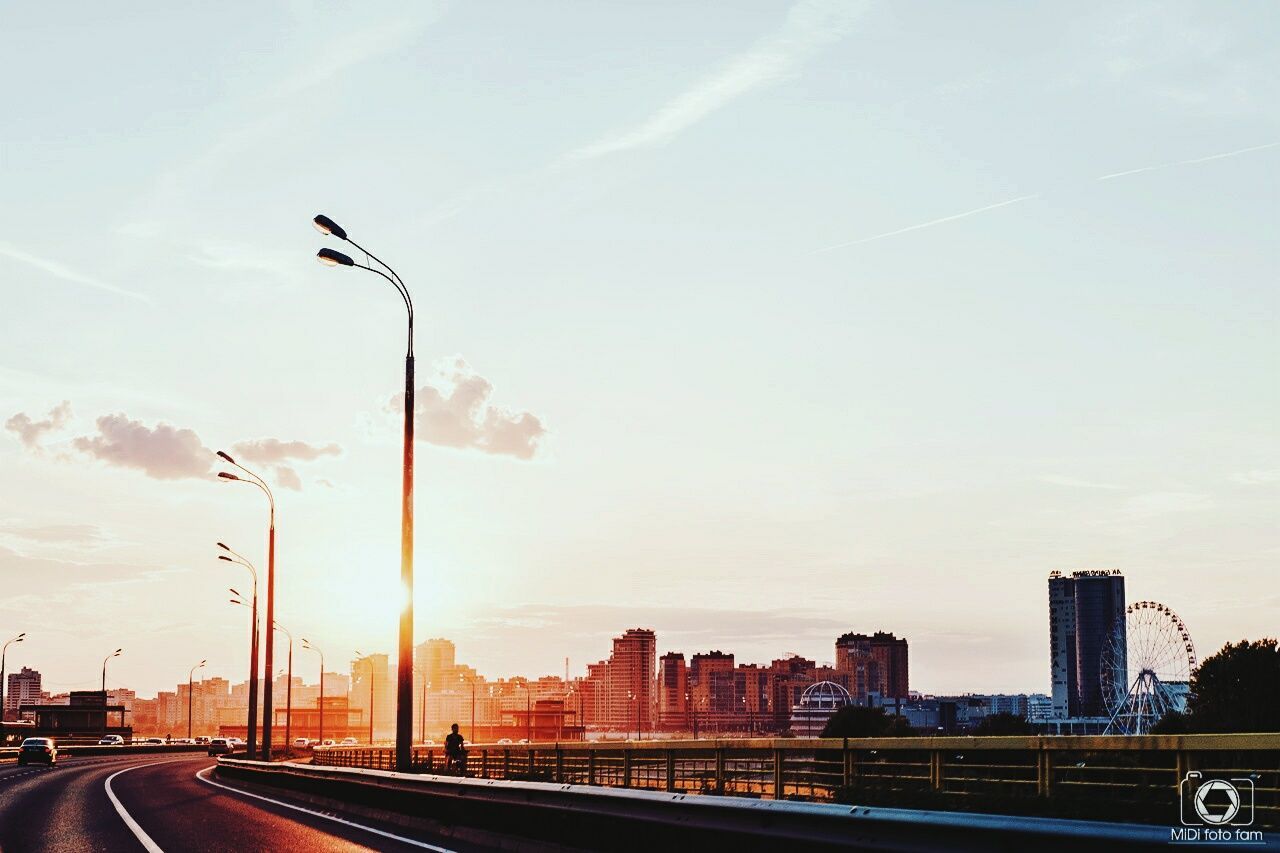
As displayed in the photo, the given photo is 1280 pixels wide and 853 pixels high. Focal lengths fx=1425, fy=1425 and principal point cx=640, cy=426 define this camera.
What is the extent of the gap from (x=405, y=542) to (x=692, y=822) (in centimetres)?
1385

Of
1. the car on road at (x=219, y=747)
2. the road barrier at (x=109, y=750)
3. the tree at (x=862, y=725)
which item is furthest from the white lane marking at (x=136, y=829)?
the tree at (x=862, y=725)

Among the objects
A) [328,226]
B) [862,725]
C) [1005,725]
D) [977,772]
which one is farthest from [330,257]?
[1005,725]

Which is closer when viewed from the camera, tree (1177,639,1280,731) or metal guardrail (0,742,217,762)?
tree (1177,639,1280,731)

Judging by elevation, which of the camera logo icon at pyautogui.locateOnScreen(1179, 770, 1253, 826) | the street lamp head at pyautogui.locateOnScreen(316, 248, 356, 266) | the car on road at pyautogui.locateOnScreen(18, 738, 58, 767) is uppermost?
the street lamp head at pyautogui.locateOnScreen(316, 248, 356, 266)

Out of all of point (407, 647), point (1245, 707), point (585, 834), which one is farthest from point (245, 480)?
point (1245, 707)

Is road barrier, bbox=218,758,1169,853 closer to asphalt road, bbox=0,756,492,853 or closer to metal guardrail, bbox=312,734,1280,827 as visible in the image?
asphalt road, bbox=0,756,492,853

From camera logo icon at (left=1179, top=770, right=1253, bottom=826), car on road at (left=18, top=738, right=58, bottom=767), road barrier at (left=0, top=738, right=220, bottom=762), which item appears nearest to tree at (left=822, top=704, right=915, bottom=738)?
road barrier at (left=0, top=738, right=220, bottom=762)

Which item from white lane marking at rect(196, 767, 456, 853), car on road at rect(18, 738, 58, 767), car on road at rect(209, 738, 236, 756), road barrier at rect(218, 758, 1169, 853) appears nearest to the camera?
road barrier at rect(218, 758, 1169, 853)

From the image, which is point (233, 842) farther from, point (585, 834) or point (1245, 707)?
point (1245, 707)

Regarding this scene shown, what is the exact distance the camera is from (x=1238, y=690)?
86000 mm

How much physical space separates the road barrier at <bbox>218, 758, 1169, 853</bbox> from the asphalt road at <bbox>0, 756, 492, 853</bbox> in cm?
52

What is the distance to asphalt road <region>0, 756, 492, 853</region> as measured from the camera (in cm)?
1873

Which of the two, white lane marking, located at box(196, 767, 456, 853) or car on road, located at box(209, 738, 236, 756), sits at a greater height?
white lane marking, located at box(196, 767, 456, 853)

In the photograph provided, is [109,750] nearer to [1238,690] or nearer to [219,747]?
[219,747]
